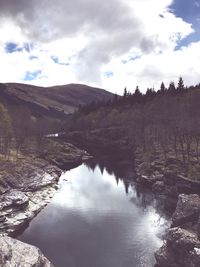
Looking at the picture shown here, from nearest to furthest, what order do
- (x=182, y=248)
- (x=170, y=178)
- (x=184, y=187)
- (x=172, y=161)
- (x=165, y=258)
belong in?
(x=182, y=248), (x=165, y=258), (x=184, y=187), (x=170, y=178), (x=172, y=161)

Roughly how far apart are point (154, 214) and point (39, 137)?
89.8m

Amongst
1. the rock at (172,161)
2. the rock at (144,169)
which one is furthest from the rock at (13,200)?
the rock at (172,161)

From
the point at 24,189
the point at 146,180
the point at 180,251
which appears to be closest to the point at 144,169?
the point at 146,180

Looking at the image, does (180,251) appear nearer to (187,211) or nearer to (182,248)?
(182,248)

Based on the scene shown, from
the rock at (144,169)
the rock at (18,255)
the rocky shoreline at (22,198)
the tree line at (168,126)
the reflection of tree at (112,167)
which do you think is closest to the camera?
the rock at (18,255)

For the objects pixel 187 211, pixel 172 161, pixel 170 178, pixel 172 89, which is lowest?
pixel 187 211

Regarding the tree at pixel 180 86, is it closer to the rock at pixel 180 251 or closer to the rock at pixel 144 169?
the rock at pixel 144 169

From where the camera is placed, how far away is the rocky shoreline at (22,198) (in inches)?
1569

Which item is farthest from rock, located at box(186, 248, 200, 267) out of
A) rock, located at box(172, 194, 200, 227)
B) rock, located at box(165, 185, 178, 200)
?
rock, located at box(165, 185, 178, 200)

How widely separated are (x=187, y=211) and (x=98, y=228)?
16979 millimetres

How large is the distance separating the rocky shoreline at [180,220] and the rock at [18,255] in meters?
17.4

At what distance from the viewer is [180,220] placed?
55250mm

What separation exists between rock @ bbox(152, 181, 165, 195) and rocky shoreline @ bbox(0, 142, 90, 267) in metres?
26.9

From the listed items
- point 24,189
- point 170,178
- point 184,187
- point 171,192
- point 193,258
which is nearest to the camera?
point 193,258
